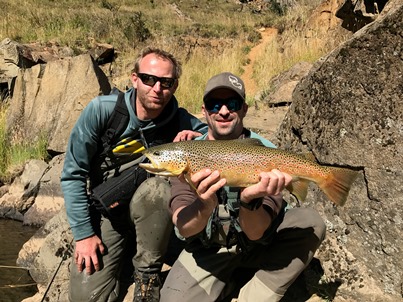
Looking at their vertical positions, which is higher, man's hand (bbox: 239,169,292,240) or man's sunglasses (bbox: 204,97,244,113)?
man's sunglasses (bbox: 204,97,244,113)

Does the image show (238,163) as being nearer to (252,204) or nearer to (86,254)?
(252,204)

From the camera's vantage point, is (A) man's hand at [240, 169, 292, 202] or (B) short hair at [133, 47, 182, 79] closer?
(A) man's hand at [240, 169, 292, 202]

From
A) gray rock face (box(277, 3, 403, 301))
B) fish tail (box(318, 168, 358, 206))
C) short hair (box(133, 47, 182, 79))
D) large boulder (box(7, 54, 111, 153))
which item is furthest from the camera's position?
large boulder (box(7, 54, 111, 153))

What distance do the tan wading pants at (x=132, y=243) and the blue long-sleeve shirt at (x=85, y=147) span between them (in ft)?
1.02

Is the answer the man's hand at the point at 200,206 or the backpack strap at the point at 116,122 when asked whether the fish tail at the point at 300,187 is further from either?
the backpack strap at the point at 116,122

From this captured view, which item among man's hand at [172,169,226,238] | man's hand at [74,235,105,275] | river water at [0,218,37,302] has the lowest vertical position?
river water at [0,218,37,302]

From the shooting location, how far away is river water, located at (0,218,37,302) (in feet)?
17.6

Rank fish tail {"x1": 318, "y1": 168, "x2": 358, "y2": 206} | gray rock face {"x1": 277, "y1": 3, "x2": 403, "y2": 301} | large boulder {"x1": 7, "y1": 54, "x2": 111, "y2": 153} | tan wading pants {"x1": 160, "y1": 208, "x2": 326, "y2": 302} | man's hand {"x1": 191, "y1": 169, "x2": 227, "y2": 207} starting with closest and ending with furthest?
1. man's hand {"x1": 191, "y1": 169, "x2": 227, "y2": 207}
2. fish tail {"x1": 318, "y1": 168, "x2": 358, "y2": 206}
3. tan wading pants {"x1": 160, "y1": 208, "x2": 326, "y2": 302}
4. gray rock face {"x1": 277, "y1": 3, "x2": 403, "y2": 301}
5. large boulder {"x1": 7, "y1": 54, "x2": 111, "y2": 153}

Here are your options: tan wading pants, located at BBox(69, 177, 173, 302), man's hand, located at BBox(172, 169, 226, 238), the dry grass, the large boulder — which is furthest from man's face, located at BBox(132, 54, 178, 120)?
the dry grass

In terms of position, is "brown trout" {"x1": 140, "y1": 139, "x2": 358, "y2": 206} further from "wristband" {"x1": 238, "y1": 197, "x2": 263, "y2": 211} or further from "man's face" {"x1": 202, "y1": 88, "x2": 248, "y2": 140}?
"man's face" {"x1": 202, "y1": 88, "x2": 248, "y2": 140}

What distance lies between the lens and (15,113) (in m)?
10.1

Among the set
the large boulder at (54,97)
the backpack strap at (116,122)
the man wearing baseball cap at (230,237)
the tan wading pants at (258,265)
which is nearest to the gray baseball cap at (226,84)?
the man wearing baseball cap at (230,237)

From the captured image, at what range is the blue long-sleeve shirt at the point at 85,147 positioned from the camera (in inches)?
155

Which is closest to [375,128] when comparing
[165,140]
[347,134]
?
[347,134]
